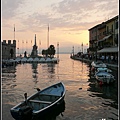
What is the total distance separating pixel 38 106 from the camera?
39.7 ft

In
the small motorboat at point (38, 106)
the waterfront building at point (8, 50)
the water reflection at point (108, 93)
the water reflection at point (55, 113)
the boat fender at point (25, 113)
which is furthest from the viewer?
the waterfront building at point (8, 50)

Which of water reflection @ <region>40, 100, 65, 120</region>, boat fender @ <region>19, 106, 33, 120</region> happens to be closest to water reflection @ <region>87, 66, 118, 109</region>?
water reflection @ <region>40, 100, 65, 120</region>

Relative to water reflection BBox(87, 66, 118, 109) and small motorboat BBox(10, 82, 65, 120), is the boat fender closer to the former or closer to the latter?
small motorboat BBox(10, 82, 65, 120)

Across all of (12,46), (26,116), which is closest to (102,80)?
(26,116)

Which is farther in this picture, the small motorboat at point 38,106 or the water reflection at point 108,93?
the water reflection at point 108,93

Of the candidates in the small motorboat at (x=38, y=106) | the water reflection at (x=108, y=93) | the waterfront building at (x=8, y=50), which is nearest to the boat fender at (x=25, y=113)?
the small motorboat at (x=38, y=106)

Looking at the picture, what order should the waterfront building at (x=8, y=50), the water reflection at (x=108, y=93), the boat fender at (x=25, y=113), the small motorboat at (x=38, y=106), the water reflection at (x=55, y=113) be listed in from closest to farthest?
1. the boat fender at (x=25, y=113)
2. the small motorboat at (x=38, y=106)
3. the water reflection at (x=55, y=113)
4. the water reflection at (x=108, y=93)
5. the waterfront building at (x=8, y=50)

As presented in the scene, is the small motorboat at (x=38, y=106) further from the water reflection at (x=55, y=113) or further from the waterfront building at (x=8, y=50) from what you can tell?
the waterfront building at (x=8, y=50)

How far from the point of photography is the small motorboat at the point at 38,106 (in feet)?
33.1

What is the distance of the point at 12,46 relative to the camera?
7794cm

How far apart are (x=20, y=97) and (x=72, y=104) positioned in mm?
4460

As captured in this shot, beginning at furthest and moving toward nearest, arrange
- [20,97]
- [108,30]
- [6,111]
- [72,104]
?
[108,30], [20,97], [72,104], [6,111]

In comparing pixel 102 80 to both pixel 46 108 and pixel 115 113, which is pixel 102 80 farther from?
pixel 46 108

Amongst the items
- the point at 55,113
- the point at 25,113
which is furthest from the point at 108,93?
the point at 25,113
